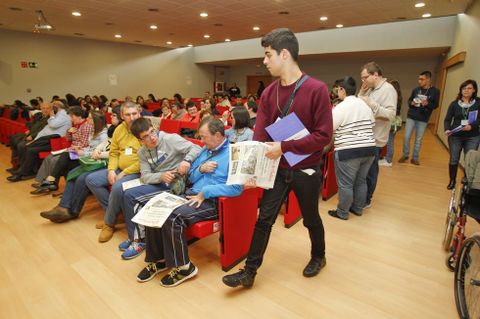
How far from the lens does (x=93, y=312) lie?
5.71 feet

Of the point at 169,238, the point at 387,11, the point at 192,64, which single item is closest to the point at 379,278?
the point at 169,238

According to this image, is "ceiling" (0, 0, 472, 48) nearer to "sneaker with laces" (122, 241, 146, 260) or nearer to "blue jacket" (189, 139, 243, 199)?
"blue jacket" (189, 139, 243, 199)

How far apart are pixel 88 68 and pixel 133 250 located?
35.1 feet

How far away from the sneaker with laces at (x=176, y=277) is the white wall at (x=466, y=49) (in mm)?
5299

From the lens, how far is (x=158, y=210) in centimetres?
198

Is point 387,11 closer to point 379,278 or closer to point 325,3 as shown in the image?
point 325,3

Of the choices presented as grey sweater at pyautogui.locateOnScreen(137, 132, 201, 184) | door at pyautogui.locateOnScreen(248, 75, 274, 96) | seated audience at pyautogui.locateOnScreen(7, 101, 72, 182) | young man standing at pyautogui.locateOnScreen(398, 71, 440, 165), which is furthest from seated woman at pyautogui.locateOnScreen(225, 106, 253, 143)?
door at pyautogui.locateOnScreen(248, 75, 274, 96)

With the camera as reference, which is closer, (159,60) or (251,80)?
(159,60)

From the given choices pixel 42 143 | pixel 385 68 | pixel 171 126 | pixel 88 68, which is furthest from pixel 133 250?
pixel 385 68

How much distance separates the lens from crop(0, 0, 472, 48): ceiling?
5.96 meters

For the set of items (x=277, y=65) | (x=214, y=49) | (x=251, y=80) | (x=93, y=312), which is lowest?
(x=93, y=312)

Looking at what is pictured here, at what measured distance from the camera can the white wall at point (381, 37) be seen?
25.3 ft

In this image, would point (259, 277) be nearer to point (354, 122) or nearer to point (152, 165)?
point (152, 165)

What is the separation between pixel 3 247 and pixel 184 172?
5.81 feet
